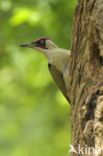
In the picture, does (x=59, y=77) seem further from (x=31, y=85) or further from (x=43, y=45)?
(x=31, y=85)

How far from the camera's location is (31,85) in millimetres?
8898

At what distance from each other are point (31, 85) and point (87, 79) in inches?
229

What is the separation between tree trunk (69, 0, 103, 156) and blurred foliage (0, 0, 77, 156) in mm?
3301

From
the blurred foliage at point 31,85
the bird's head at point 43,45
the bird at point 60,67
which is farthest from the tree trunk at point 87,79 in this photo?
the blurred foliage at point 31,85

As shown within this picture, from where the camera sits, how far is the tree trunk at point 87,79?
293 cm

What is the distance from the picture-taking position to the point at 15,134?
1005 cm

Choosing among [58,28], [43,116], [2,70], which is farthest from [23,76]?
[58,28]

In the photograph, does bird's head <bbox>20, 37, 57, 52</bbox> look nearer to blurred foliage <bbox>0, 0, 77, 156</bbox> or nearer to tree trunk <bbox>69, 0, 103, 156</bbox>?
blurred foliage <bbox>0, 0, 77, 156</bbox>

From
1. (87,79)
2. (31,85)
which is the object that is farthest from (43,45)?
(31,85)

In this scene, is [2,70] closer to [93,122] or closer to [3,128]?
[3,128]

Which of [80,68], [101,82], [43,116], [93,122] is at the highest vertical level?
[43,116]

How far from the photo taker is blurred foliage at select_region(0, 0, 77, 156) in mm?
6980

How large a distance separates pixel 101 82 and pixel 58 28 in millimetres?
4215

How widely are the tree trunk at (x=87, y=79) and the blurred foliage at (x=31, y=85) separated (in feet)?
10.8
